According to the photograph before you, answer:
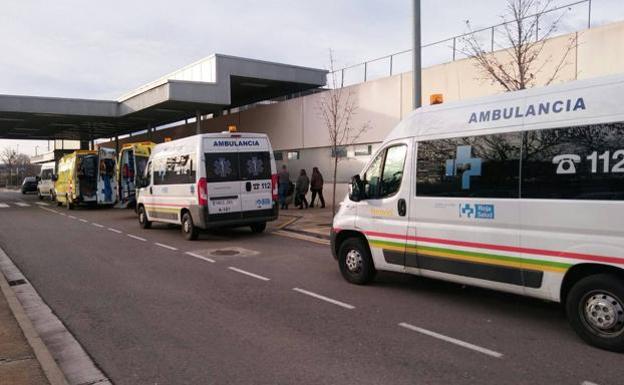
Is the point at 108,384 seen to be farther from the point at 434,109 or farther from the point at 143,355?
the point at 434,109

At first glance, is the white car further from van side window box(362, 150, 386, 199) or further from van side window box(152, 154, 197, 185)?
van side window box(362, 150, 386, 199)

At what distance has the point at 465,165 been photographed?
6066 millimetres

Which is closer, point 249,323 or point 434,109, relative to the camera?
point 249,323

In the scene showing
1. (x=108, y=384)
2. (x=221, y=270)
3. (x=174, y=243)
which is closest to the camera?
(x=108, y=384)

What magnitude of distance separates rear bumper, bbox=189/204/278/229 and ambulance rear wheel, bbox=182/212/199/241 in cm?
25

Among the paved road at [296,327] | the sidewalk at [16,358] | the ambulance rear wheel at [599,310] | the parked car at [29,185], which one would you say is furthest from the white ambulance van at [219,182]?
the parked car at [29,185]

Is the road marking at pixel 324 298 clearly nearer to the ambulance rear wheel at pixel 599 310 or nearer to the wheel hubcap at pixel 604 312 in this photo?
the ambulance rear wheel at pixel 599 310

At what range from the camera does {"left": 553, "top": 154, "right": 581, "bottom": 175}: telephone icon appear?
5.02 meters

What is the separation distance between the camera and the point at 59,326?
19.2 feet

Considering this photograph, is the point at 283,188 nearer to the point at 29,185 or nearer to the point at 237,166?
the point at 237,166

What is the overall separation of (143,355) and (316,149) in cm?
1886

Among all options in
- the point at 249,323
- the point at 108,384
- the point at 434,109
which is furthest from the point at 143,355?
the point at 434,109

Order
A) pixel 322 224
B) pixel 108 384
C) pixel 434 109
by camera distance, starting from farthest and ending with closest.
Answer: pixel 322 224, pixel 434 109, pixel 108 384

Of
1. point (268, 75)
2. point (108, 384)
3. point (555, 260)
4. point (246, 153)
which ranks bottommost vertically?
point (108, 384)
